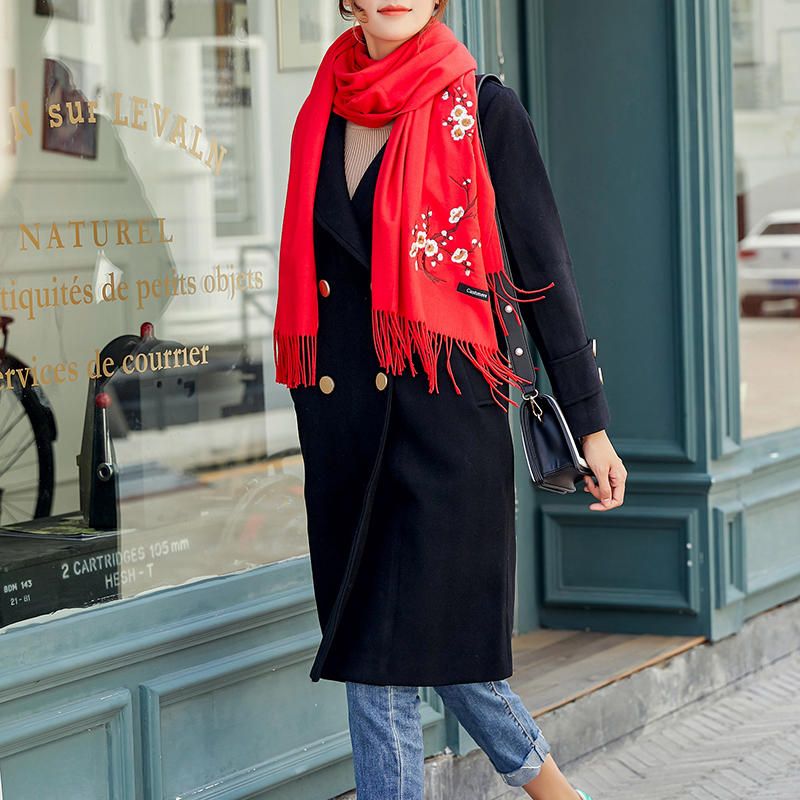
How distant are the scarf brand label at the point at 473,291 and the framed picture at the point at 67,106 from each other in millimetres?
1086

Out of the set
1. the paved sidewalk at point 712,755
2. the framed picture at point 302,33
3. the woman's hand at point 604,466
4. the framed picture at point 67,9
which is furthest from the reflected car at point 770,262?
the framed picture at point 67,9

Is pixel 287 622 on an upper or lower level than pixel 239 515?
lower

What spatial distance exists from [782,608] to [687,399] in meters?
0.99

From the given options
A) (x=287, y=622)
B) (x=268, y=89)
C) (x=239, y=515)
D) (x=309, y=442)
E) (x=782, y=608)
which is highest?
(x=268, y=89)

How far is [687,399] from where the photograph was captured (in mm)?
4633

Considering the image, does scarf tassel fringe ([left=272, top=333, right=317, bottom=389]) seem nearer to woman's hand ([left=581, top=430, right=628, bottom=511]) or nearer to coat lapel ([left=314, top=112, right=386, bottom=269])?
coat lapel ([left=314, top=112, right=386, bottom=269])

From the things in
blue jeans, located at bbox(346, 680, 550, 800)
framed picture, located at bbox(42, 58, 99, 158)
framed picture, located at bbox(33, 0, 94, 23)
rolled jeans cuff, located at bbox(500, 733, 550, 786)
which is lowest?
rolled jeans cuff, located at bbox(500, 733, 550, 786)

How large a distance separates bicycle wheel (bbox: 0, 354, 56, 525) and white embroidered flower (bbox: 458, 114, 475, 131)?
109cm

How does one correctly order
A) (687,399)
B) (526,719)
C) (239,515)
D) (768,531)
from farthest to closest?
(768,531), (687,399), (239,515), (526,719)

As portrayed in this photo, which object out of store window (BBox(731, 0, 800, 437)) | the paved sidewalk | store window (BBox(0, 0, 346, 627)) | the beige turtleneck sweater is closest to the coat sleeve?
the beige turtleneck sweater

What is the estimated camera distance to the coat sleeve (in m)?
2.63

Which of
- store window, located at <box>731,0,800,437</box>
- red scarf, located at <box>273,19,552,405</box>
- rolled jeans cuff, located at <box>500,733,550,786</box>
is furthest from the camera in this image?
store window, located at <box>731,0,800,437</box>

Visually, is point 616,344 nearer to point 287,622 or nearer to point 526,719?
point 287,622

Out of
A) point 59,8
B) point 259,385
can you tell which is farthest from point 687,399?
point 59,8
